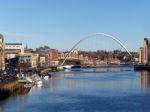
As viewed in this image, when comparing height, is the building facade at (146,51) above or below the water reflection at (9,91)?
above

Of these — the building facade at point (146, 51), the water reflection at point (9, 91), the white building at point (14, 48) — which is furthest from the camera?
the building facade at point (146, 51)

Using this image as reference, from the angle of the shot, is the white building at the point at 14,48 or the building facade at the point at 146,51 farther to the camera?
the building facade at the point at 146,51

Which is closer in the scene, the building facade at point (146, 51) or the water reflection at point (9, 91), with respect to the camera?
the water reflection at point (9, 91)

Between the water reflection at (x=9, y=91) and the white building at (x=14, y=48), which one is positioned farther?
the white building at (x=14, y=48)

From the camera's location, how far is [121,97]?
113 ft

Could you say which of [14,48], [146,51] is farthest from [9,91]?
A: [146,51]

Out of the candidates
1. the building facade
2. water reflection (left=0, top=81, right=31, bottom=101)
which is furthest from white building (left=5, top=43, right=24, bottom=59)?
water reflection (left=0, top=81, right=31, bottom=101)

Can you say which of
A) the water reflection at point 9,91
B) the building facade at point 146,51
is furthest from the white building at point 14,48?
the water reflection at point 9,91

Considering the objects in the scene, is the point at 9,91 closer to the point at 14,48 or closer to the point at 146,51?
the point at 14,48

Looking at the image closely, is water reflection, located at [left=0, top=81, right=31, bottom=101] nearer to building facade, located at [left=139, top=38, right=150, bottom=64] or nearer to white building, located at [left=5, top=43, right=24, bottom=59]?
white building, located at [left=5, top=43, right=24, bottom=59]

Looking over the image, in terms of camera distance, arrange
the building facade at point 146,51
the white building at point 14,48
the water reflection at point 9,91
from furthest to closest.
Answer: the building facade at point 146,51 < the white building at point 14,48 < the water reflection at point 9,91

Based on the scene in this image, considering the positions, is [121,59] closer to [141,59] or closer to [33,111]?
[141,59]

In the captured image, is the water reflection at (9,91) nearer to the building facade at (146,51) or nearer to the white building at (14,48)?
the white building at (14,48)

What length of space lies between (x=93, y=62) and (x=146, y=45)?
3288 centimetres
